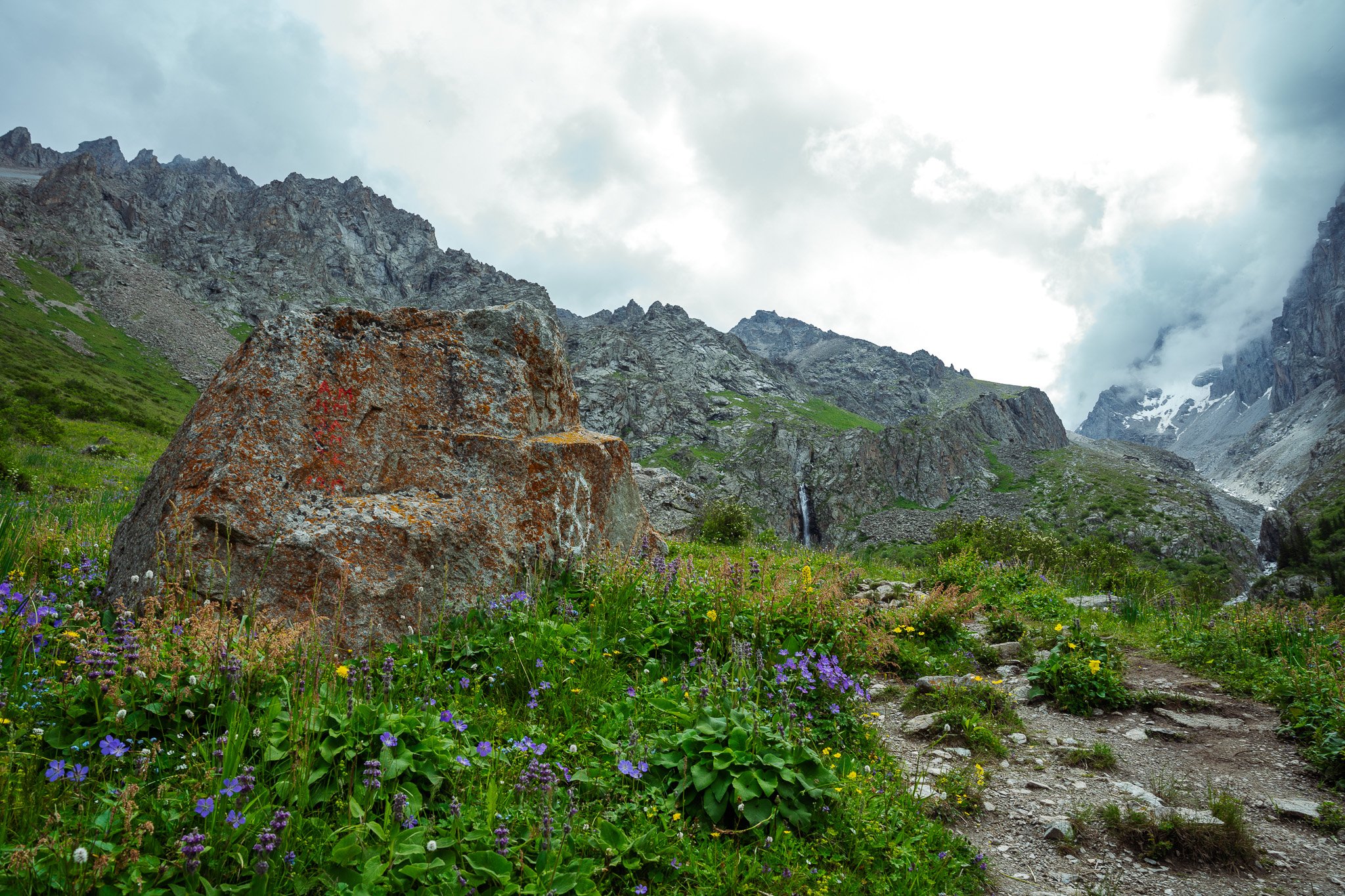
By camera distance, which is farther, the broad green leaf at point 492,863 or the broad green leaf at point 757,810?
the broad green leaf at point 757,810

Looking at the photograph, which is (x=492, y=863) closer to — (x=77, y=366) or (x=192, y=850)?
(x=192, y=850)

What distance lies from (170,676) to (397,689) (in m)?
1.53

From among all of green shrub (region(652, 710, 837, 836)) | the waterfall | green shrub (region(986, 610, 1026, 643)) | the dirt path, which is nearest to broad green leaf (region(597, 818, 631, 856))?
green shrub (region(652, 710, 837, 836))

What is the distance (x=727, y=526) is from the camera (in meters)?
23.7

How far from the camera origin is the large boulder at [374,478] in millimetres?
5754

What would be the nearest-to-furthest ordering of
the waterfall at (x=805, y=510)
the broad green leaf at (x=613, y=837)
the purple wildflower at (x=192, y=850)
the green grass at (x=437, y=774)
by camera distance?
1. the purple wildflower at (x=192, y=850)
2. the green grass at (x=437, y=774)
3. the broad green leaf at (x=613, y=837)
4. the waterfall at (x=805, y=510)

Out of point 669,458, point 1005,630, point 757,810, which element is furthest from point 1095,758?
point 669,458

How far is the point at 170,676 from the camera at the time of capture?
3.64 metres

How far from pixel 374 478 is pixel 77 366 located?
148092mm

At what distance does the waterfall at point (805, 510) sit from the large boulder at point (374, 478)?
6198 inches

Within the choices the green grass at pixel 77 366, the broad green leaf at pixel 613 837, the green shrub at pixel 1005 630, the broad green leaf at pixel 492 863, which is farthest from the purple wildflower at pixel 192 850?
the green grass at pixel 77 366

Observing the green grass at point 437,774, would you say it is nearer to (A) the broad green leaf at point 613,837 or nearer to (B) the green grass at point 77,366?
(A) the broad green leaf at point 613,837

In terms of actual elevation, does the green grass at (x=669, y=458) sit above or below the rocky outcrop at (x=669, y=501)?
above

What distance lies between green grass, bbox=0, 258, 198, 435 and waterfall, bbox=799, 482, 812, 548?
135075mm
